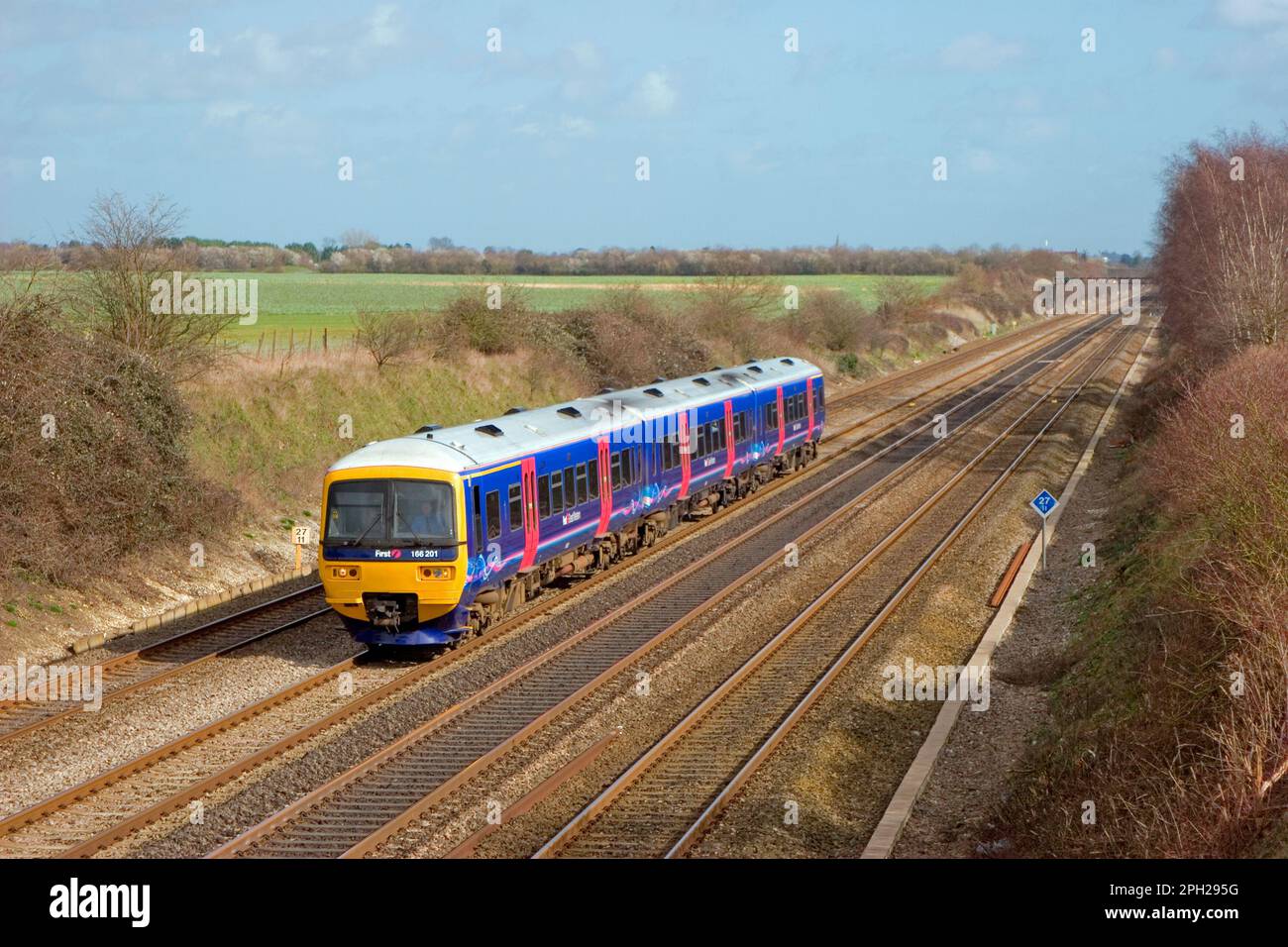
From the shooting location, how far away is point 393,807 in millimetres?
12523

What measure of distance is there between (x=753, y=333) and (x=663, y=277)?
174ft

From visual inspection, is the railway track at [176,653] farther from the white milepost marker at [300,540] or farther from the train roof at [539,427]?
the train roof at [539,427]

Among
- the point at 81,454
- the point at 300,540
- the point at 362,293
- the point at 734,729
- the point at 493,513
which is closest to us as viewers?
the point at 734,729

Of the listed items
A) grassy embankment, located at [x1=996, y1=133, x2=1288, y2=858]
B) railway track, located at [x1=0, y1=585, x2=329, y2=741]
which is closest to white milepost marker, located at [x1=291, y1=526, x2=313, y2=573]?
railway track, located at [x1=0, y1=585, x2=329, y2=741]

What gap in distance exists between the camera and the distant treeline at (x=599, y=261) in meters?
80.6

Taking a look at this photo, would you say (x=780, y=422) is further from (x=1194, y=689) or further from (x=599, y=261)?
(x=599, y=261)

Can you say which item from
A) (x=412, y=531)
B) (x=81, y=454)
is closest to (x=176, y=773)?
(x=412, y=531)

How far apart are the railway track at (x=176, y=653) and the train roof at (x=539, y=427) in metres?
2.50

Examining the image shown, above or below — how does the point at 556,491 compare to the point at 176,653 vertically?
above

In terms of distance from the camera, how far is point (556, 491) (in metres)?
21.4

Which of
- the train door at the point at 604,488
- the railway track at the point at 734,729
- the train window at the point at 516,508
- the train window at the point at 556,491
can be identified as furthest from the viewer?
the train door at the point at 604,488

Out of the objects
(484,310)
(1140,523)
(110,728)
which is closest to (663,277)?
(484,310)

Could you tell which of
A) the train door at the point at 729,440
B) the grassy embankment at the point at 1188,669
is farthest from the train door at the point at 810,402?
the grassy embankment at the point at 1188,669

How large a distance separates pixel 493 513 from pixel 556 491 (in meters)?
2.67
